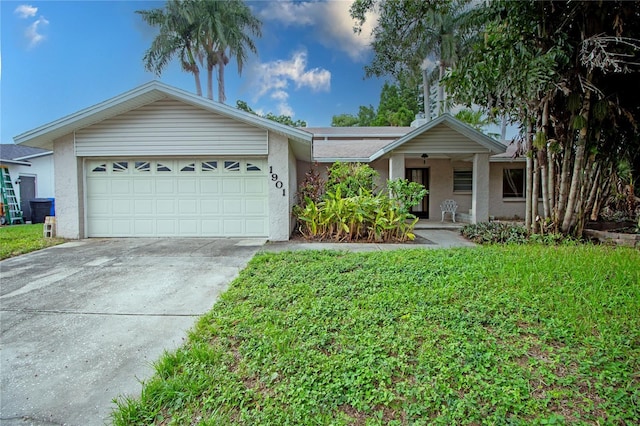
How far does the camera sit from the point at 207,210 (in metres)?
9.04

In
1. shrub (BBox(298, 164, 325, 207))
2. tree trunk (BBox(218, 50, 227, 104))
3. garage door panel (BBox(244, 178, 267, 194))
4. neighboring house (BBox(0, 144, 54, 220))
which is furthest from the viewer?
tree trunk (BBox(218, 50, 227, 104))

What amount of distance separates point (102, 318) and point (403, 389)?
3.40m

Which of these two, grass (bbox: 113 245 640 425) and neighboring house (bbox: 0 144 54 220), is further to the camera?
neighboring house (bbox: 0 144 54 220)

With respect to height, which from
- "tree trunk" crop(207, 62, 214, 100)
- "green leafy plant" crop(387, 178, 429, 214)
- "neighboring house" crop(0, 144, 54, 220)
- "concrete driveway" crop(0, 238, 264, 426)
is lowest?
"concrete driveway" crop(0, 238, 264, 426)

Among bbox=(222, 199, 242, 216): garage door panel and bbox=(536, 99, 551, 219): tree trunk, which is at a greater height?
bbox=(536, 99, 551, 219): tree trunk

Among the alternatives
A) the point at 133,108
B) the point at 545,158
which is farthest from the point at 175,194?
the point at 545,158

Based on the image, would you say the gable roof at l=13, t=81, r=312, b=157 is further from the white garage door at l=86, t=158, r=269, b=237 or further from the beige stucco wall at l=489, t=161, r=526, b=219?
the beige stucco wall at l=489, t=161, r=526, b=219

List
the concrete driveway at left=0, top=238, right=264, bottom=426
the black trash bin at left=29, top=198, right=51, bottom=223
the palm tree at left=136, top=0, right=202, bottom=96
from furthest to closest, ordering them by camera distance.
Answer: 1. the palm tree at left=136, top=0, right=202, bottom=96
2. the black trash bin at left=29, top=198, right=51, bottom=223
3. the concrete driveway at left=0, top=238, right=264, bottom=426

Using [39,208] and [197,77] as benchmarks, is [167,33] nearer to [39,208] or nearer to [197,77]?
[197,77]

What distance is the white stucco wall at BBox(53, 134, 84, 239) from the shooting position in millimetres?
8664

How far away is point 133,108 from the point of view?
8516 mm

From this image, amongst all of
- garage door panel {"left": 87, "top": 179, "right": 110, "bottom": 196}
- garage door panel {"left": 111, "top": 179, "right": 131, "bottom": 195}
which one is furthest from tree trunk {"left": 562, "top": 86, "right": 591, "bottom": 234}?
garage door panel {"left": 87, "top": 179, "right": 110, "bottom": 196}

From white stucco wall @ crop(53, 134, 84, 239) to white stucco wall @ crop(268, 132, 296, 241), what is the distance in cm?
521

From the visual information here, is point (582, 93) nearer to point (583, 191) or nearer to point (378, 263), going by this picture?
point (583, 191)
